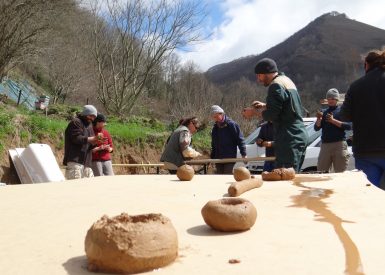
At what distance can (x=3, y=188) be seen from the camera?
12.2 feet

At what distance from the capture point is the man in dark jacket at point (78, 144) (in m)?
5.54

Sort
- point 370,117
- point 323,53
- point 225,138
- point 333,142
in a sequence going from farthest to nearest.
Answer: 1. point 323,53
2. point 225,138
3. point 333,142
4. point 370,117

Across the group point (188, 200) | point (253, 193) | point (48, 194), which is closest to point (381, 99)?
point (253, 193)

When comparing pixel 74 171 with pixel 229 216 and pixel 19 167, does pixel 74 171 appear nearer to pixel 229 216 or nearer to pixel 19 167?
pixel 19 167

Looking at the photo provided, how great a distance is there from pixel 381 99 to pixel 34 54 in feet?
38.0

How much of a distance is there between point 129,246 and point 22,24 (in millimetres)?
11713

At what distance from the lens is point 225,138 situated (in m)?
6.17

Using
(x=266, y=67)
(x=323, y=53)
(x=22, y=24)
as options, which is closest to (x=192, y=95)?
(x=22, y=24)

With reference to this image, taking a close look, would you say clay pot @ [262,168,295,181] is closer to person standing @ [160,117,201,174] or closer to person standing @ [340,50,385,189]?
person standing @ [340,50,385,189]

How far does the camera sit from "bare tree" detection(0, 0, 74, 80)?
11.9m

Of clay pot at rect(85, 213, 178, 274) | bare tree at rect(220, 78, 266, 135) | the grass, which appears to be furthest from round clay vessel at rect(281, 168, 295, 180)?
bare tree at rect(220, 78, 266, 135)

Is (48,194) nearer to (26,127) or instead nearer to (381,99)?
(381,99)

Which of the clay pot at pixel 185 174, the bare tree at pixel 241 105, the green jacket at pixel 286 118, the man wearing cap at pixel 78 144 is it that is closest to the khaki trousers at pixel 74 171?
Result: the man wearing cap at pixel 78 144

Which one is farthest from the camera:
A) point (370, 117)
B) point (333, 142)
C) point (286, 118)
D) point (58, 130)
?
point (58, 130)
